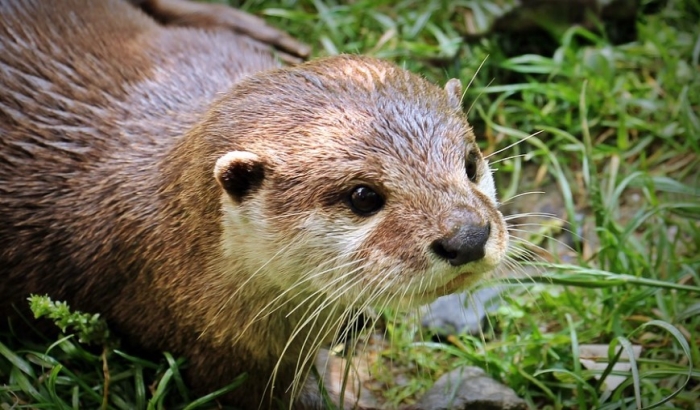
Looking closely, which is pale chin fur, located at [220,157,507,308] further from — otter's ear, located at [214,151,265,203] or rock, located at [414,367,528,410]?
rock, located at [414,367,528,410]

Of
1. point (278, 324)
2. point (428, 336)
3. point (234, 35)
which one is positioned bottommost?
point (428, 336)

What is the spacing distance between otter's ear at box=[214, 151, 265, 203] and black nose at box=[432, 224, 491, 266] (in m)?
0.50

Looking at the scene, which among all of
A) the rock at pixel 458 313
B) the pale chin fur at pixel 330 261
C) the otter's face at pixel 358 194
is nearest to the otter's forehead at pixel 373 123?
the otter's face at pixel 358 194

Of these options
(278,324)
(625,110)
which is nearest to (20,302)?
(278,324)

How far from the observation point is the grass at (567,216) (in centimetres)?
282

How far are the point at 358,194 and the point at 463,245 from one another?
1.00 ft

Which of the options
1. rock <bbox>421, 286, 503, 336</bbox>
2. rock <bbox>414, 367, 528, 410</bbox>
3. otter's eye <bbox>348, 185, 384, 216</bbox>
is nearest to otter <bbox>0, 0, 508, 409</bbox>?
otter's eye <bbox>348, 185, 384, 216</bbox>

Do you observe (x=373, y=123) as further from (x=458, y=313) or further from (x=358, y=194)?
(x=458, y=313)

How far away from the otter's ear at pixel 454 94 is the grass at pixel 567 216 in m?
0.35

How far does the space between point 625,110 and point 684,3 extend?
2.33 ft

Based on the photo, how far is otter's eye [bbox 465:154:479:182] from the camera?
246 cm

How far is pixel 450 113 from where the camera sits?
2473 mm

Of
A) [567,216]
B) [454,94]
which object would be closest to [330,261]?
[454,94]

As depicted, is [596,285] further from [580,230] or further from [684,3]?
[684,3]
